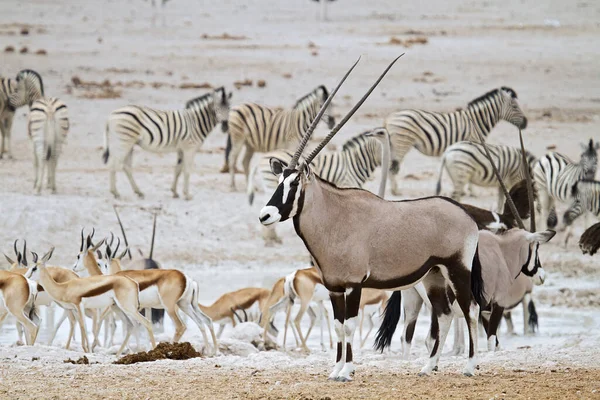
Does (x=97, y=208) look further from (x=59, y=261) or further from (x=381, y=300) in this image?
(x=381, y=300)

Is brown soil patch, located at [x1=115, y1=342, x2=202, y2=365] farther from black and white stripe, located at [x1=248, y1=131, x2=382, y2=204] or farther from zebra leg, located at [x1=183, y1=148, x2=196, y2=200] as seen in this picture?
zebra leg, located at [x1=183, y1=148, x2=196, y2=200]

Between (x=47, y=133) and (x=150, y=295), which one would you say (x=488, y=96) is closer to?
(x=47, y=133)

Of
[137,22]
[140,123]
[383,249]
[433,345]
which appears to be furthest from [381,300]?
[137,22]

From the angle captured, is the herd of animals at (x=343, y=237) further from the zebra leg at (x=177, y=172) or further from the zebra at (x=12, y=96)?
the zebra at (x=12, y=96)

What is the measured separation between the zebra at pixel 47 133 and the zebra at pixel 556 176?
7702mm

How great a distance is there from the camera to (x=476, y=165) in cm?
1725

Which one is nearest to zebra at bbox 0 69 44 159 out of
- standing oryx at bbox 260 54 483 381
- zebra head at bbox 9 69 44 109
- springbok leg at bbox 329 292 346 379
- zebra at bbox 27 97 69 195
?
zebra head at bbox 9 69 44 109

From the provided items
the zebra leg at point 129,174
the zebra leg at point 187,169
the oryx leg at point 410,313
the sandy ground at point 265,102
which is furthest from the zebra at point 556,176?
the oryx leg at point 410,313

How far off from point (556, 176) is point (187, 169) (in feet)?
19.6

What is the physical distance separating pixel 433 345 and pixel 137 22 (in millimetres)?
34851

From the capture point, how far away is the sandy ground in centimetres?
705

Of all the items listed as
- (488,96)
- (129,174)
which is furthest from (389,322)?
(488,96)

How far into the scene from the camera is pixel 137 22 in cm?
4109

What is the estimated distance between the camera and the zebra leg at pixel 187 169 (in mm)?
18016
